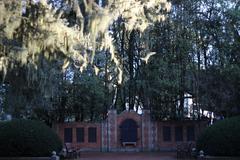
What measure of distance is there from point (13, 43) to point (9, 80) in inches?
112

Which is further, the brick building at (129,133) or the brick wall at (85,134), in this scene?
the brick wall at (85,134)

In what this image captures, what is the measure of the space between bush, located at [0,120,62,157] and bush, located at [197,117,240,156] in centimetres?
762

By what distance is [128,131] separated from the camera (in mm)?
35219

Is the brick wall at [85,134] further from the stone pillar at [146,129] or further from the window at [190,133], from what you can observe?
the window at [190,133]

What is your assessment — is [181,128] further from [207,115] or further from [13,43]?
[13,43]

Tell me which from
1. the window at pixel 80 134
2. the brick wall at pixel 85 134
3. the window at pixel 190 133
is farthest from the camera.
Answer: the window at pixel 80 134

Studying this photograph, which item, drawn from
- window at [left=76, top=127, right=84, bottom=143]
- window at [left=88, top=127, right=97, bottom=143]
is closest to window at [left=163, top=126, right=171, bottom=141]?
window at [left=88, top=127, right=97, bottom=143]

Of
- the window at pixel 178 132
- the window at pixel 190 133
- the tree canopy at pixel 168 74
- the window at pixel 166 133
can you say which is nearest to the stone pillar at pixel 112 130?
the tree canopy at pixel 168 74

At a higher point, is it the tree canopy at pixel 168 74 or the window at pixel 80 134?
the tree canopy at pixel 168 74


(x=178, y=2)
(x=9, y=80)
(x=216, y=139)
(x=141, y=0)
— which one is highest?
(x=178, y=2)

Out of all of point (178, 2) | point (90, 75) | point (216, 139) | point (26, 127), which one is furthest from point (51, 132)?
point (178, 2)

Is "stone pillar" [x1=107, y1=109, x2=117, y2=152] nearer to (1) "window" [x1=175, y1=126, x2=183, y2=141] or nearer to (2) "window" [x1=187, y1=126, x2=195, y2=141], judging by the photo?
(1) "window" [x1=175, y1=126, x2=183, y2=141]

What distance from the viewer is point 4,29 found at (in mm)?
12211

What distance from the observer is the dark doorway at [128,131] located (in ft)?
115
